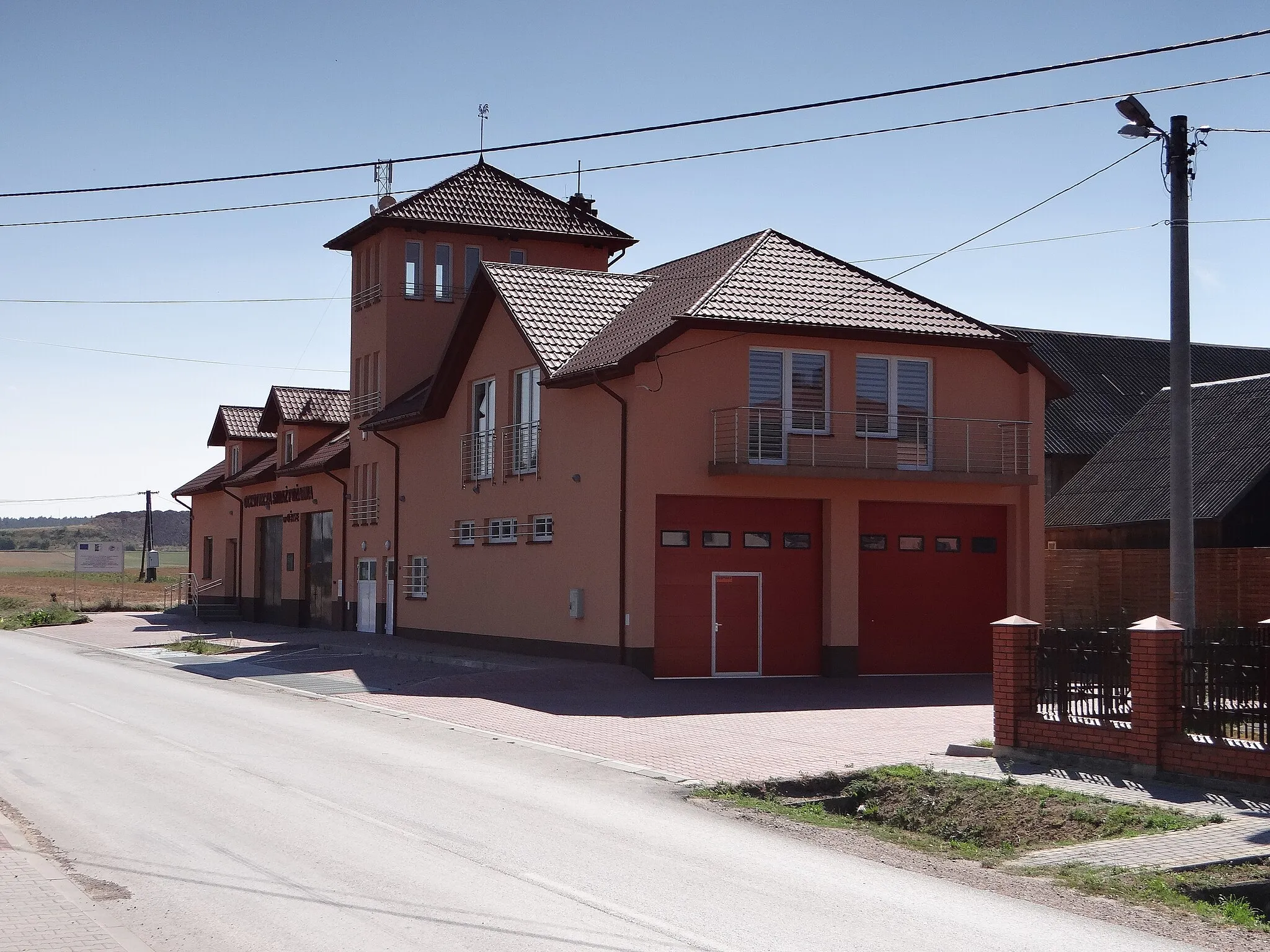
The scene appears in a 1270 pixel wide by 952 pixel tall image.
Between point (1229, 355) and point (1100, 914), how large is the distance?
42.7 m

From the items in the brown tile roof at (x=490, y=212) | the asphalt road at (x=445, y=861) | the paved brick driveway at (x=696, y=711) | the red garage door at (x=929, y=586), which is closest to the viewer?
the asphalt road at (x=445, y=861)

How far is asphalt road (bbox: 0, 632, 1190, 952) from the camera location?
7305mm

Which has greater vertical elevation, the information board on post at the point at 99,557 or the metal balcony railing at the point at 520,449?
the metal balcony railing at the point at 520,449

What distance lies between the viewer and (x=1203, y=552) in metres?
27.2

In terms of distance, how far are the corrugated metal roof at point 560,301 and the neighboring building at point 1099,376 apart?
1252 cm

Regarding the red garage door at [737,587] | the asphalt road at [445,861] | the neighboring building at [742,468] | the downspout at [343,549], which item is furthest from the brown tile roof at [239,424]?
the asphalt road at [445,861]

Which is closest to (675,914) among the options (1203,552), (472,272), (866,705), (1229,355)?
(866,705)

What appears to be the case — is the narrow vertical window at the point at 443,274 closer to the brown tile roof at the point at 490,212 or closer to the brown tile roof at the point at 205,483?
the brown tile roof at the point at 490,212

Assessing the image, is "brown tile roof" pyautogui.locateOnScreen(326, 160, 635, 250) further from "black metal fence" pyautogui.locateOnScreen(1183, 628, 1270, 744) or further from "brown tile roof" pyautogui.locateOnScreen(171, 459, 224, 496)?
"black metal fence" pyautogui.locateOnScreen(1183, 628, 1270, 744)

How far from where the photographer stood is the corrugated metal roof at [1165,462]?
2938cm

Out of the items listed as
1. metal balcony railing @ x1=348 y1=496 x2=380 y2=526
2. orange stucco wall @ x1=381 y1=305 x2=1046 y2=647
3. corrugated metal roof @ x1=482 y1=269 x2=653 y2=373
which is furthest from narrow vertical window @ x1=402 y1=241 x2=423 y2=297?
corrugated metal roof @ x1=482 y1=269 x2=653 y2=373

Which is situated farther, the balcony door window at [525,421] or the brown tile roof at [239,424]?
the brown tile roof at [239,424]

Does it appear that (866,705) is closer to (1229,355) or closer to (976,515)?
(976,515)

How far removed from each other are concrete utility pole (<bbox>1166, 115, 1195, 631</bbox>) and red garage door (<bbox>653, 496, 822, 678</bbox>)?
1129cm
